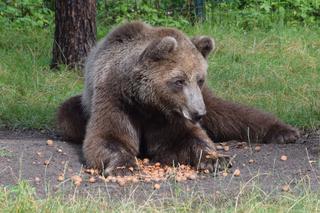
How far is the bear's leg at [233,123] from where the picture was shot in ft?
23.7

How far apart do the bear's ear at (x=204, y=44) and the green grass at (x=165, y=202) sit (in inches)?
73.0

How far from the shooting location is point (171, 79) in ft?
20.6

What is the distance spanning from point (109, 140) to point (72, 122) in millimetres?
1036

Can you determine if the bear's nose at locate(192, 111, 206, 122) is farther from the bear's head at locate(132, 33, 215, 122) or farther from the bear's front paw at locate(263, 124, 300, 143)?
the bear's front paw at locate(263, 124, 300, 143)

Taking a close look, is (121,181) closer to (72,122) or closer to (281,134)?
(72,122)

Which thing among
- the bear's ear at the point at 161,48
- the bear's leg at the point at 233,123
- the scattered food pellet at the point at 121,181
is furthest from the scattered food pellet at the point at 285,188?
the bear's leg at the point at 233,123

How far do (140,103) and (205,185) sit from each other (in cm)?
114

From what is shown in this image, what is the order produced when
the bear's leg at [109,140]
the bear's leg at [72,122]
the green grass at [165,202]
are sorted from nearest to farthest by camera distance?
the green grass at [165,202], the bear's leg at [109,140], the bear's leg at [72,122]

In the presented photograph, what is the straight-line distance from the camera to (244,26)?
12.0m

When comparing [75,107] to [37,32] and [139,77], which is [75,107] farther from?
[37,32]

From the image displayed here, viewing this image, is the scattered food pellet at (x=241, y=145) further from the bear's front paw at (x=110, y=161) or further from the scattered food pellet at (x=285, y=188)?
the scattered food pellet at (x=285, y=188)

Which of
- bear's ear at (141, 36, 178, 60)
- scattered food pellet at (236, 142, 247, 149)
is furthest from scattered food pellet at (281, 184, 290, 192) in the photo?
scattered food pellet at (236, 142, 247, 149)

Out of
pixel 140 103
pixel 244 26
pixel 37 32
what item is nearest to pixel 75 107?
pixel 140 103

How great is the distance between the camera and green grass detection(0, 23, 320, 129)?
840 cm
